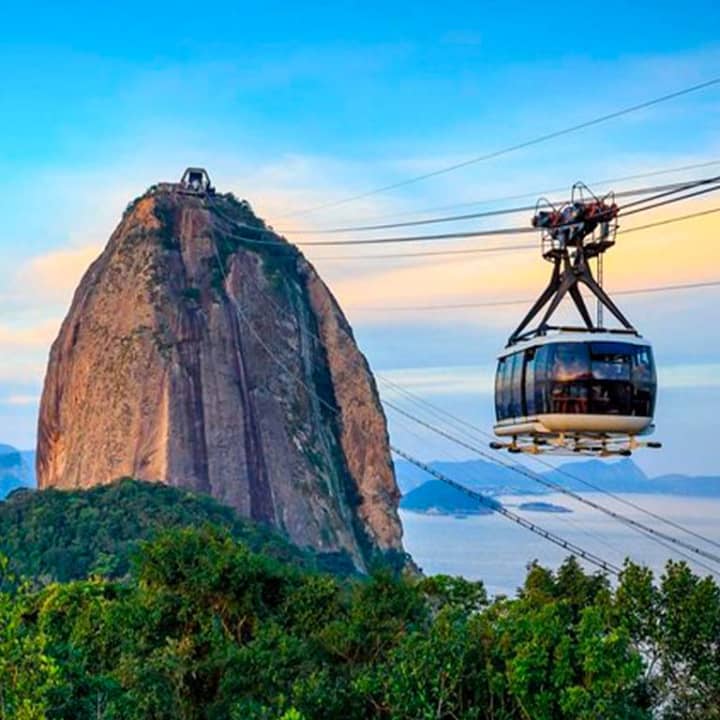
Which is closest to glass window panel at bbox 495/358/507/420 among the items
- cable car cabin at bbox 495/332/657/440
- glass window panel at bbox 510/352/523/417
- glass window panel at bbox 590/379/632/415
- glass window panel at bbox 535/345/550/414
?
glass window panel at bbox 510/352/523/417

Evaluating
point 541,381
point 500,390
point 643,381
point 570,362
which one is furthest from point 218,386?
point 570,362

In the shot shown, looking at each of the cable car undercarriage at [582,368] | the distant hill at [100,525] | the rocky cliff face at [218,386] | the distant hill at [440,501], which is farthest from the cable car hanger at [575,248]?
the distant hill at [440,501]

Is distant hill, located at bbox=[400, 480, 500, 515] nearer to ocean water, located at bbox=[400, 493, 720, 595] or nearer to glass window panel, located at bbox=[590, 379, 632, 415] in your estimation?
ocean water, located at bbox=[400, 493, 720, 595]

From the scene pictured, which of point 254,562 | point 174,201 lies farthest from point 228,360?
point 254,562

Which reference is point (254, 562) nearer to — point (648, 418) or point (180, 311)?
point (648, 418)

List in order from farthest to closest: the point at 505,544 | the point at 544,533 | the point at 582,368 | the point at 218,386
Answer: the point at 505,544
the point at 218,386
the point at 544,533
the point at 582,368

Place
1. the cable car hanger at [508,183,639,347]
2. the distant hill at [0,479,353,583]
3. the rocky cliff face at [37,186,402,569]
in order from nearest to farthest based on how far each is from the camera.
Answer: the cable car hanger at [508,183,639,347] → the distant hill at [0,479,353,583] → the rocky cliff face at [37,186,402,569]

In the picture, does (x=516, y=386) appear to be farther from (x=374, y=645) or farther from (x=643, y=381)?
(x=374, y=645)
